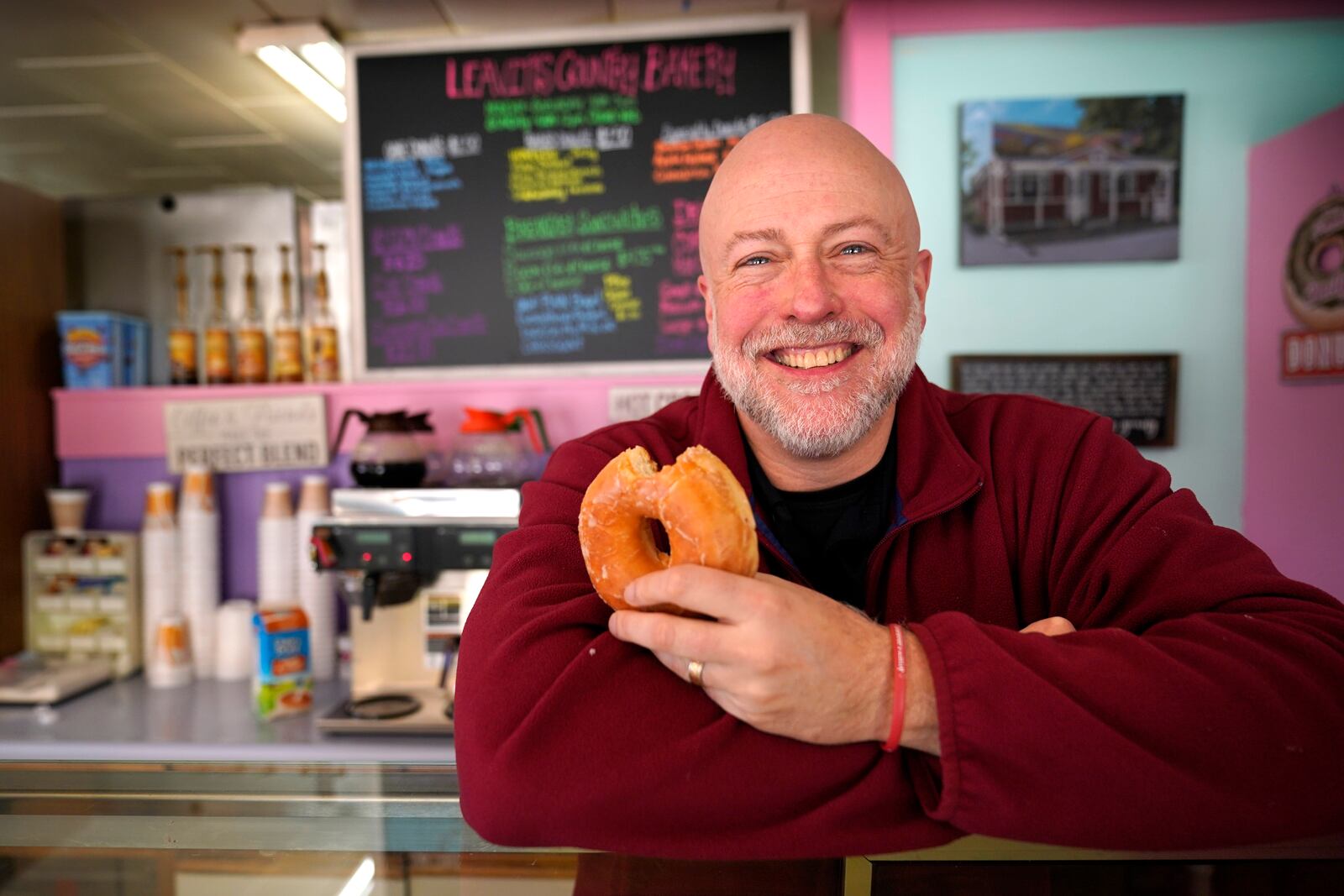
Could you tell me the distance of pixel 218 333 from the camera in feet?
9.27

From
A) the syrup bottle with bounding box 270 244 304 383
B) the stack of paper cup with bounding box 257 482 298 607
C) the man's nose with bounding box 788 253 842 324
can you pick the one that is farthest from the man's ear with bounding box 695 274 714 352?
the syrup bottle with bounding box 270 244 304 383

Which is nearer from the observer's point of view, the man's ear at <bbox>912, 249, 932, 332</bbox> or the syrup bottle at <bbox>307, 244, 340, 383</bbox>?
the man's ear at <bbox>912, 249, 932, 332</bbox>

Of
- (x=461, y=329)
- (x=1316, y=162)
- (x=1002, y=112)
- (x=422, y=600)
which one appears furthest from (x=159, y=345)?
(x=1316, y=162)

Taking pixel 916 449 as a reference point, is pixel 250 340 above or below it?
above

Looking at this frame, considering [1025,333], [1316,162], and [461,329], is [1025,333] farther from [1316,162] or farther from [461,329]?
[461,329]

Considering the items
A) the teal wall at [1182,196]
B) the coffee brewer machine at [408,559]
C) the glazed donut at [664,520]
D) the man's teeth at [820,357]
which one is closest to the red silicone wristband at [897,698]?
the glazed donut at [664,520]

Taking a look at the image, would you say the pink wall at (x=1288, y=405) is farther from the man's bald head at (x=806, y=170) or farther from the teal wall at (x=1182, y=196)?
the man's bald head at (x=806, y=170)

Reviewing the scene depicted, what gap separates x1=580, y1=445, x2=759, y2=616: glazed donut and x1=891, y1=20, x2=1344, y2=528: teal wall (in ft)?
6.81

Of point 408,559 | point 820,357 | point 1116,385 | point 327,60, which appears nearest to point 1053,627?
point 820,357

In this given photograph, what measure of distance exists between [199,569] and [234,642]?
0.26 m

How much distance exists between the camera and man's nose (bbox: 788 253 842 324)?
3.83 feet

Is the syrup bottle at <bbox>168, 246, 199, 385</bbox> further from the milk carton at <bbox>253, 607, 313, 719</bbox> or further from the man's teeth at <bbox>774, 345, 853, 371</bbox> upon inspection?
the man's teeth at <bbox>774, 345, 853, 371</bbox>

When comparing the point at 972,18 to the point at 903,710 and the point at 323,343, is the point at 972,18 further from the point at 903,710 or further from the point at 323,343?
the point at 903,710

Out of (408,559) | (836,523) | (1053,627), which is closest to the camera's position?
(1053,627)
